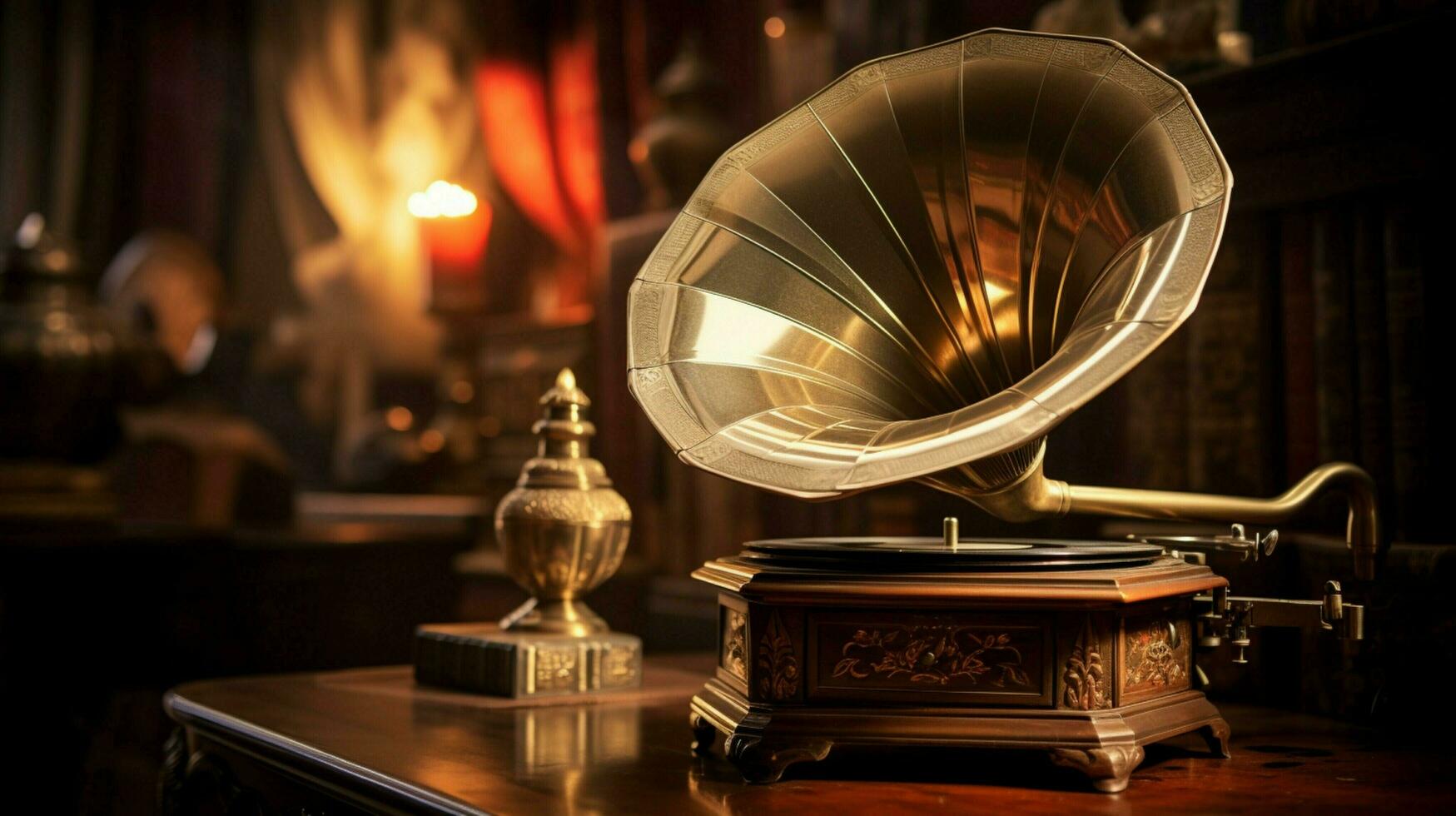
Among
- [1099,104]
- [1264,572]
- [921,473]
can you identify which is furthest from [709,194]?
[1264,572]

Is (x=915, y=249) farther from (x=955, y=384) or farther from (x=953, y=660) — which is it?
(x=953, y=660)

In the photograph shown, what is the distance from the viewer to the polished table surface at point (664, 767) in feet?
3.26

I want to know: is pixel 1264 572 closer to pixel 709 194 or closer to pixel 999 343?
pixel 999 343

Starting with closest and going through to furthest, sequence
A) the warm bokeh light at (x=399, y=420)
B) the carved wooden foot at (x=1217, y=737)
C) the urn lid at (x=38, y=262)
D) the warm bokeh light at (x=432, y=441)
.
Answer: the carved wooden foot at (x=1217, y=737) < the urn lid at (x=38, y=262) < the warm bokeh light at (x=432, y=441) < the warm bokeh light at (x=399, y=420)

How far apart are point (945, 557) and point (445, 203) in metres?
2.89

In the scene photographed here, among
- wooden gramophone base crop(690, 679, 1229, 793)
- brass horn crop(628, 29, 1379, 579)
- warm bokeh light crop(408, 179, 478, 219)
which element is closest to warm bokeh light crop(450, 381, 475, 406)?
warm bokeh light crop(408, 179, 478, 219)

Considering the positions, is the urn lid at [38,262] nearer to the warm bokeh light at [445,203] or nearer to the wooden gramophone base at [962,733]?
the warm bokeh light at [445,203]

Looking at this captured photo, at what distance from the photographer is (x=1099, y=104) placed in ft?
3.83

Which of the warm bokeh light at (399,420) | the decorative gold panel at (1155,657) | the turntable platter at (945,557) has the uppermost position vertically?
the warm bokeh light at (399,420)

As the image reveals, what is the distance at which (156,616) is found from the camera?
9.19 ft

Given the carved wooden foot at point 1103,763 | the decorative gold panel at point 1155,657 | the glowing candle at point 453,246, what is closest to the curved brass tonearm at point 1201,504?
the decorative gold panel at point 1155,657

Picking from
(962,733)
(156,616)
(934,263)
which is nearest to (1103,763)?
(962,733)

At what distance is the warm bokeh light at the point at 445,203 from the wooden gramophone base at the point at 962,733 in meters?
2.80

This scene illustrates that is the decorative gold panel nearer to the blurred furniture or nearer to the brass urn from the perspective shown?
the brass urn
